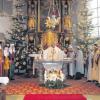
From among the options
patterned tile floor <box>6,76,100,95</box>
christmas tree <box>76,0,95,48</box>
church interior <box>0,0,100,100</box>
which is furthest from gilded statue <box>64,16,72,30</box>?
patterned tile floor <box>6,76,100,95</box>

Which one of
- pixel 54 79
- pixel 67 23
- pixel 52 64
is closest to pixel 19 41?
pixel 67 23

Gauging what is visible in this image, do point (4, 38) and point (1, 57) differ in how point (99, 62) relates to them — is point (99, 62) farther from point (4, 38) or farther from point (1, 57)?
point (4, 38)

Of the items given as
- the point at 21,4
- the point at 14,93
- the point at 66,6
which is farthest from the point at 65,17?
the point at 14,93

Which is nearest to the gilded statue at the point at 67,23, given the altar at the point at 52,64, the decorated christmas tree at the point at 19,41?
the decorated christmas tree at the point at 19,41

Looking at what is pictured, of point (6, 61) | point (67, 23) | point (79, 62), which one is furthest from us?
point (67, 23)

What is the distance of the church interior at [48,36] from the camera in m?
13.3

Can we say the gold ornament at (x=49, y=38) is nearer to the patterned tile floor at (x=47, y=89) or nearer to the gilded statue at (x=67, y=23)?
the gilded statue at (x=67, y=23)

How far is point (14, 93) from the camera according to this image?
10320 mm

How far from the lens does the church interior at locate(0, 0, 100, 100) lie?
13.3 meters

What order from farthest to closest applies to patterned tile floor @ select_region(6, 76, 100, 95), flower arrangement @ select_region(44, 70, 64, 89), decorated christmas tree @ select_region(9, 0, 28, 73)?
decorated christmas tree @ select_region(9, 0, 28, 73), flower arrangement @ select_region(44, 70, 64, 89), patterned tile floor @ select_region(6, 76, 100, 95)

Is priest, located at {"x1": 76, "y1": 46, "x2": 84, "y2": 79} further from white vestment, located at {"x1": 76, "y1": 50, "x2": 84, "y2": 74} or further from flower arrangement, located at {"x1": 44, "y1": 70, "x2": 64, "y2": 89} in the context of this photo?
flower arrangement, located at {"x1": 44, "y1": 70, "x2": 64, "y2": 89}

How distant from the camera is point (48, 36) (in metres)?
15.7

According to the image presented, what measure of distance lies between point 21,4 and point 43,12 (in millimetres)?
1147

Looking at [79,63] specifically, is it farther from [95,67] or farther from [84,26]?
[84,26]
